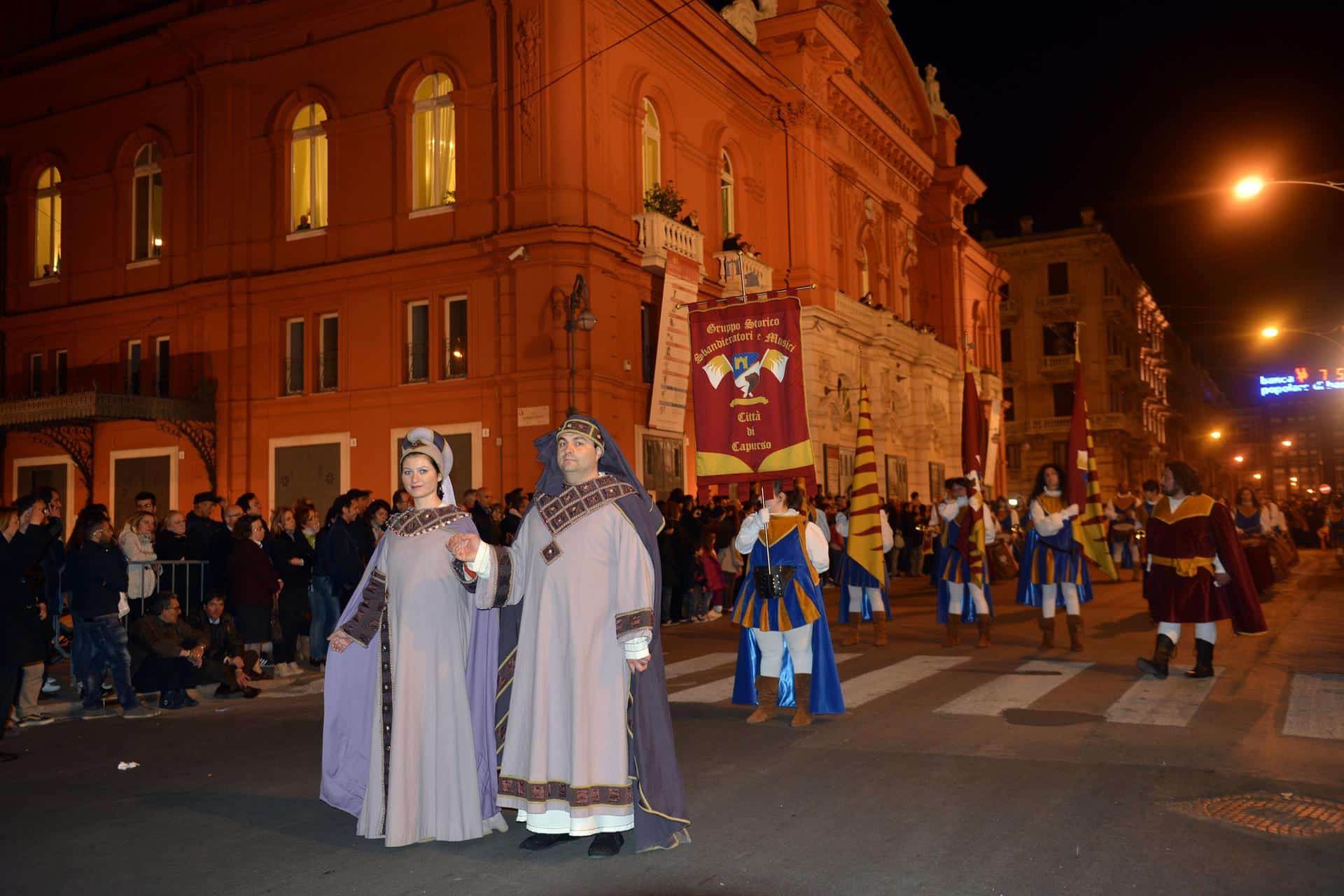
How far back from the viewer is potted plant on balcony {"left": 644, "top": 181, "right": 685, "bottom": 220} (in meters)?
24.5

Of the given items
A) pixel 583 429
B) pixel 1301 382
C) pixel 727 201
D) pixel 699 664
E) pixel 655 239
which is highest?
pixel 727 201

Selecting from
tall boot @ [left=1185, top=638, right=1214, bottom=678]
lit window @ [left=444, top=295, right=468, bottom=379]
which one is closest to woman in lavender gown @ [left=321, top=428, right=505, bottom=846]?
tall boot @ [left=1185, top=638, right=1214, bottom=678]

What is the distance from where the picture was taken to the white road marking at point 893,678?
33.4 feet

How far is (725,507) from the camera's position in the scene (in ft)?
67.9

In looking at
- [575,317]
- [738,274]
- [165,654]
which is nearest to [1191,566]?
[165,654]

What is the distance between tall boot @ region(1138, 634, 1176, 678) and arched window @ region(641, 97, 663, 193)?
17.1 metres

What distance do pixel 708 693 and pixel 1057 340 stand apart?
186 ft

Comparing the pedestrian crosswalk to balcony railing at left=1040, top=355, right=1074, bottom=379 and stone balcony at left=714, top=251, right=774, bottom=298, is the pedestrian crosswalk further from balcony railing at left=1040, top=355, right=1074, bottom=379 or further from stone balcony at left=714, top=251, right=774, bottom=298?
balcony railing at left=1040, top=355, right=1074, bottom=379

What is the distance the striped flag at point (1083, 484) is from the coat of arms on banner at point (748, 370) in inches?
147

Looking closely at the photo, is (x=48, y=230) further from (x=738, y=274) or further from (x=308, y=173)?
(x=738, y=274)

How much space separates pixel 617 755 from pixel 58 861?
9.03ft

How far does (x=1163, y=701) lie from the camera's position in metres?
9.52

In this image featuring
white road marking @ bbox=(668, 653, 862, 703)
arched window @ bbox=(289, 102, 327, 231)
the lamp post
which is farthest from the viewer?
arched window @ bbox=(289, 102, 327, 231)

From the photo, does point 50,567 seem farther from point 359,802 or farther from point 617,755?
point 617,755
